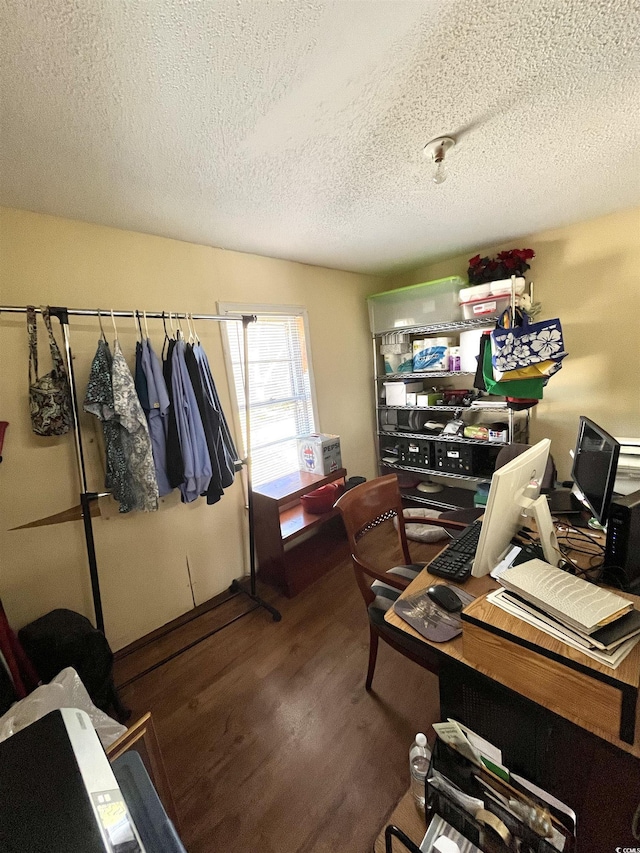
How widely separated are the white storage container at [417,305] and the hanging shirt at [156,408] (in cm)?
227

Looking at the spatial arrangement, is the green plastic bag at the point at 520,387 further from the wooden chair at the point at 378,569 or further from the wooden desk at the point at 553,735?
the wooden desk at the point at 553,735

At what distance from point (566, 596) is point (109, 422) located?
6.44 ft

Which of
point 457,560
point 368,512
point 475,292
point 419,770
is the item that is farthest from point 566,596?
point 475,292

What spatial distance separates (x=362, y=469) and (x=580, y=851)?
2851 millimetres

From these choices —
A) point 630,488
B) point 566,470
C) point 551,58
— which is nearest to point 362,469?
point 566,470

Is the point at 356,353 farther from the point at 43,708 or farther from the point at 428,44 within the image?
the point at 43,708

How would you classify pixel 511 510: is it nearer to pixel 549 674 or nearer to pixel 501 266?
pixel 549 674

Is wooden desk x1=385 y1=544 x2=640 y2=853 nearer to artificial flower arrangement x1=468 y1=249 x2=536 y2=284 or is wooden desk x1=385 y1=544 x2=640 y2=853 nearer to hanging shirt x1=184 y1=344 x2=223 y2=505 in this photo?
hanging shirt x1=184 y1=344 x2=223 y2=505

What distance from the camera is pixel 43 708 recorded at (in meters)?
1.18

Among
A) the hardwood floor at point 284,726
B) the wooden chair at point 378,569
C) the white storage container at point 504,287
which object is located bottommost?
the hardwood floor at point 284,726

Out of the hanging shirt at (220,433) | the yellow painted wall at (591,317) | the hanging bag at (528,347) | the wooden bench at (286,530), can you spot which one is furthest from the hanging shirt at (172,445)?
the yellow painted wall at (591,317)

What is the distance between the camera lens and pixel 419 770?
105cm

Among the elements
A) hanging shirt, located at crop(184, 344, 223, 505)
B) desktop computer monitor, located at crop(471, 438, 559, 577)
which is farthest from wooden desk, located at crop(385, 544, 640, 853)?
hanging shirt, located at crop(184, 344, 223, 505)

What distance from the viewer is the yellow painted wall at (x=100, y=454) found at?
164 centimetres
